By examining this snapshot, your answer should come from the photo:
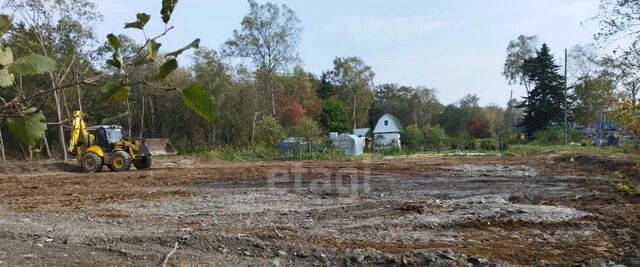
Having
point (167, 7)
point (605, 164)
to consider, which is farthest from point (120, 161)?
point (167, 7)

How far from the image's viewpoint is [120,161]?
18.9 metres

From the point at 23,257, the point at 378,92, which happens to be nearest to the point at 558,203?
the point at 23,257

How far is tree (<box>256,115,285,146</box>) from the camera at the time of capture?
110ft

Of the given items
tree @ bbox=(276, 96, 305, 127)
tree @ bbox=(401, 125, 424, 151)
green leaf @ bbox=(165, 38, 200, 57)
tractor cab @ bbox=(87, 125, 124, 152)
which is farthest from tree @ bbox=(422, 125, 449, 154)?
green leaf @ bbox=(165, 38, 200, 57)

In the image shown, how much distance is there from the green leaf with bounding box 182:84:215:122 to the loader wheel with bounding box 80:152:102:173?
1919 cm

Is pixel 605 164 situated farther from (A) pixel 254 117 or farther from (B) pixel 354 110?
(B) pixel 354 110

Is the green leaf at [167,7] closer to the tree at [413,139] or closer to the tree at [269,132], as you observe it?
the tree at [269,132]

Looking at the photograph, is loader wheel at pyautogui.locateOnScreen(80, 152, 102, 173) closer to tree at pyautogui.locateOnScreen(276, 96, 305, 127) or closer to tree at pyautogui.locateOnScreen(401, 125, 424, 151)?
tree at pyautogui.locateOnScreen(276, 96, 305, 127)

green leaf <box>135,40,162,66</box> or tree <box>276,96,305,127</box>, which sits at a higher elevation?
tree <box>276,96,305,127</box>

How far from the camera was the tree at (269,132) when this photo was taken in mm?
33406

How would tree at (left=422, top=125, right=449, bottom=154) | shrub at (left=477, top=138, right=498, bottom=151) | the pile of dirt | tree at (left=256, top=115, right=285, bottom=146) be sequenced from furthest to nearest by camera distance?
tree at (left=422, top=125, right=449, bottom=154)
shrub at (left=477, top=138, right=498, bottom=151)
tree at (left=256, top=115, right=285, bottom=146)
the pile of dirt

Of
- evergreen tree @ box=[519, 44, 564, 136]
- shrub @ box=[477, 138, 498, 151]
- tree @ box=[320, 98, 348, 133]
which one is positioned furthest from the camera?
tree @ box=[320, 98, 348, 133]

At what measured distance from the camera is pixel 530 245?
6.07 meters

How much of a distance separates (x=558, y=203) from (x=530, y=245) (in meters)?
3.73
